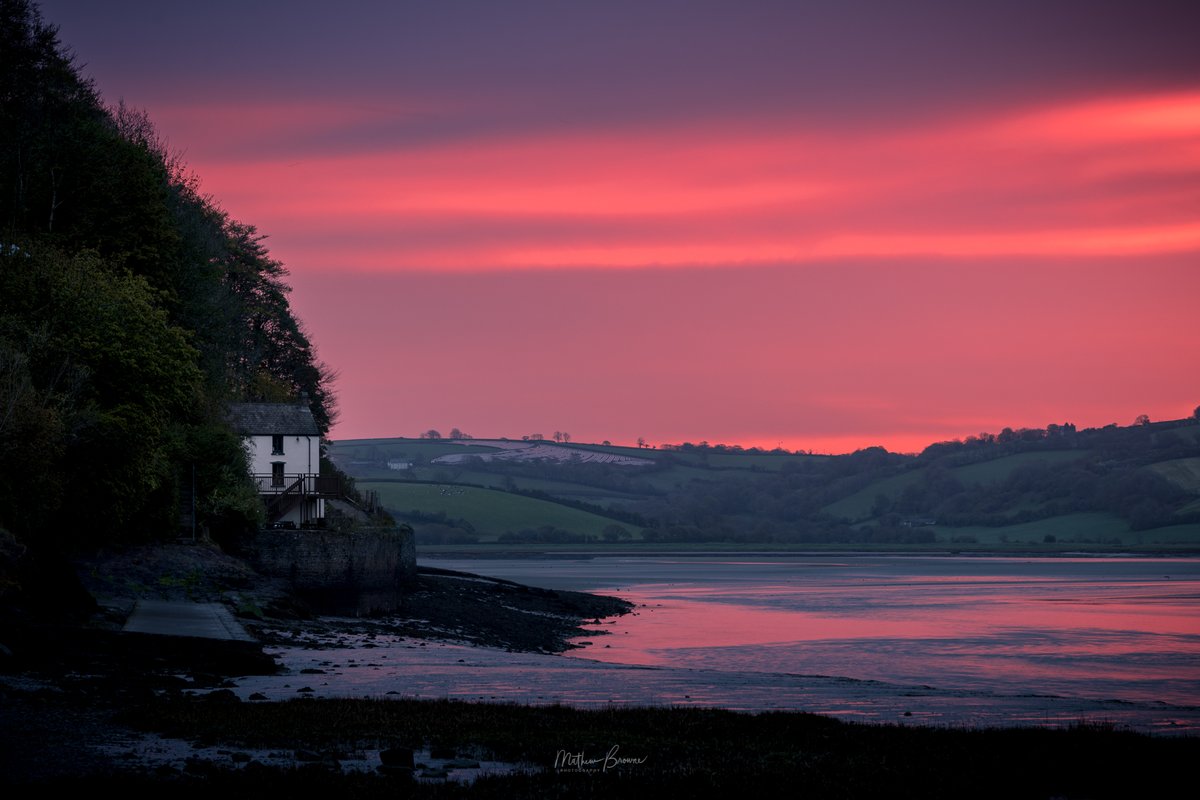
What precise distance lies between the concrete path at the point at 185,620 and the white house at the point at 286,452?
1036 inches

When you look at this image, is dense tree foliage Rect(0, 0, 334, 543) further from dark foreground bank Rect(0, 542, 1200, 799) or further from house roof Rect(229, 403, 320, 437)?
dark foreground bank Rect(0, 542, 1200, 799)

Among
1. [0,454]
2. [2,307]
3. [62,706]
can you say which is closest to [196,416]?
[2,307]

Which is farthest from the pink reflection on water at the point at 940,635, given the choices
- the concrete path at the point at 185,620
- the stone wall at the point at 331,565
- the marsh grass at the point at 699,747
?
the marsh grass at the point at 699,747

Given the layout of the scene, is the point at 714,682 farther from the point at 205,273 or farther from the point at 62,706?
the point at 205,273

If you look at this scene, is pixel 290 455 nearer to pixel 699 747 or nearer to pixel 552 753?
pixel 699 747

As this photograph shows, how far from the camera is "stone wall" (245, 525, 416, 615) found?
54594 mm

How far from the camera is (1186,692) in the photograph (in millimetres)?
41469

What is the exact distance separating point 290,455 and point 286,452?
0.28 m

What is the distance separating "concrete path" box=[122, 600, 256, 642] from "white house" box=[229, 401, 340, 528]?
26304mm

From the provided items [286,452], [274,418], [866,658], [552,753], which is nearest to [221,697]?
[552,753]

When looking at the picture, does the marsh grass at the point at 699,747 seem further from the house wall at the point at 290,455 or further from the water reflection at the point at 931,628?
the house wall at the point at 290,455

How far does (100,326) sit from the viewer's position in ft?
153

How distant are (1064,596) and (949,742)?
83250mm

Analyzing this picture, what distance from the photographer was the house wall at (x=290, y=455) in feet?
230
